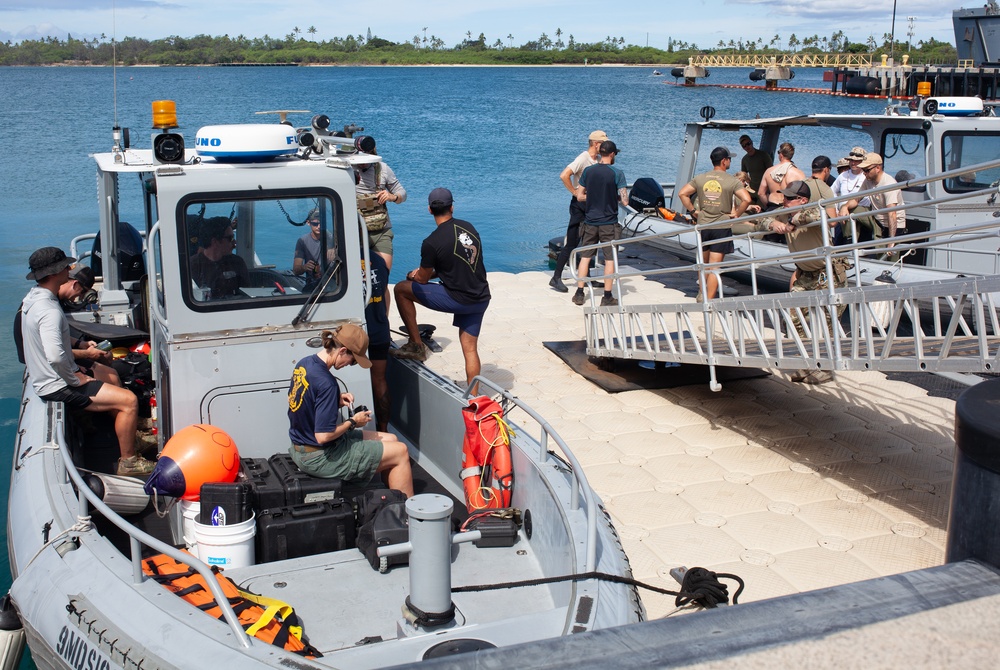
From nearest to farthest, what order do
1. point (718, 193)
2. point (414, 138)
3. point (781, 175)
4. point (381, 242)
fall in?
point (381, 242)
point (718, 193)
point (781, 175)
point (414, 138)

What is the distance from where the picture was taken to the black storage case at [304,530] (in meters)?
4.60

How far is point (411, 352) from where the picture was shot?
22.2ft

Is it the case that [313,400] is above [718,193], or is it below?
below

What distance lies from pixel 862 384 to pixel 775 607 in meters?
6.39

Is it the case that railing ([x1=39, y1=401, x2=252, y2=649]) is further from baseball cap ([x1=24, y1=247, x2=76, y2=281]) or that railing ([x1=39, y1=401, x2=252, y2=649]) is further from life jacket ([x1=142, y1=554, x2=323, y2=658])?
baseball cap ([x1=24, y1=247, x2=76, y2=281])

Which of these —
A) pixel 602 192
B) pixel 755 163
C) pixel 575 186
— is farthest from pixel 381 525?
pixel 755 163

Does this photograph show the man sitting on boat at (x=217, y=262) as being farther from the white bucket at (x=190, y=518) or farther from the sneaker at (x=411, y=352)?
the sneaker at (x=411, y=352)

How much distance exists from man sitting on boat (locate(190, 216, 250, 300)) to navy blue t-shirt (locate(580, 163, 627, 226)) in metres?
6.19

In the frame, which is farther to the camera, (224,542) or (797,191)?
(797,191)

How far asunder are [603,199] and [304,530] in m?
6.90

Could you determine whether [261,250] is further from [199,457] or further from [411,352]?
[411,352]

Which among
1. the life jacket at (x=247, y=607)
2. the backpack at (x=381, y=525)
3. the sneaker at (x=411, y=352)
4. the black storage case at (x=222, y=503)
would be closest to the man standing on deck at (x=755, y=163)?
the sneaker at (x=411, y=352)

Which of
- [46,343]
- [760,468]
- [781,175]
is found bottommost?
[760,468]

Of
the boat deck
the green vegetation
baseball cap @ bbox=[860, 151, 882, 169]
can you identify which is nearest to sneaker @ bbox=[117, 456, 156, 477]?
the boat deck
